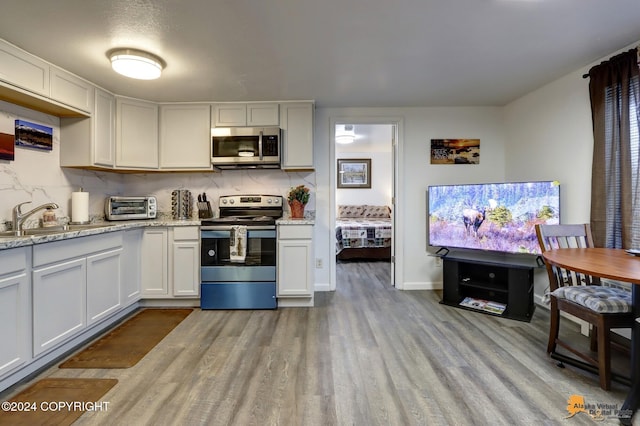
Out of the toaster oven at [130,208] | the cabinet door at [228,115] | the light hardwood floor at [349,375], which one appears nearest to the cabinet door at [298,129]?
the cabinet door at [228,115]

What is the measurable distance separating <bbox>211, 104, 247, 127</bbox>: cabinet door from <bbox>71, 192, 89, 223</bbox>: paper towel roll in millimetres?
1484

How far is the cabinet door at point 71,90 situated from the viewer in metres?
2.40

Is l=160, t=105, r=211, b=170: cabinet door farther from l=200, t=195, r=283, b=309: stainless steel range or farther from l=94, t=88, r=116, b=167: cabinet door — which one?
l=200, t=195, r=283, b=309: stainless steel range

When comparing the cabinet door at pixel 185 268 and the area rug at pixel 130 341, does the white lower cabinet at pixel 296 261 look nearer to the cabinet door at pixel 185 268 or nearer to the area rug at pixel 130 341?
the cabinet door at pixel 185 268

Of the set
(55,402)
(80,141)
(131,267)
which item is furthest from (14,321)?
(80,141)

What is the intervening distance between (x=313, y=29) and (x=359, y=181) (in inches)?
216

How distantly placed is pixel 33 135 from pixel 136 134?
33.4 inches

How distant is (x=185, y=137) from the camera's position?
336 cm

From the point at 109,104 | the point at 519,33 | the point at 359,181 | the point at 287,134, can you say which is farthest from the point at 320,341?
the point at 359,181

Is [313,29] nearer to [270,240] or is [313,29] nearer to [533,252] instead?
[270,240]

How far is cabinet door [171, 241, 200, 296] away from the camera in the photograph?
3107 mm

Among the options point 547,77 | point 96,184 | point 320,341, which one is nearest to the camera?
point 320,341

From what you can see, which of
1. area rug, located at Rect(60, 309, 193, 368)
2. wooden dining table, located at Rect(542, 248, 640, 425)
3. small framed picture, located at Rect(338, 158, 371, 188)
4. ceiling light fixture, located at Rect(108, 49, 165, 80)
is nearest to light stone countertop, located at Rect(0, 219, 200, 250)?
area rug, located at Rect(60, 309, 193, 368)

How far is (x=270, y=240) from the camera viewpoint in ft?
10.1
